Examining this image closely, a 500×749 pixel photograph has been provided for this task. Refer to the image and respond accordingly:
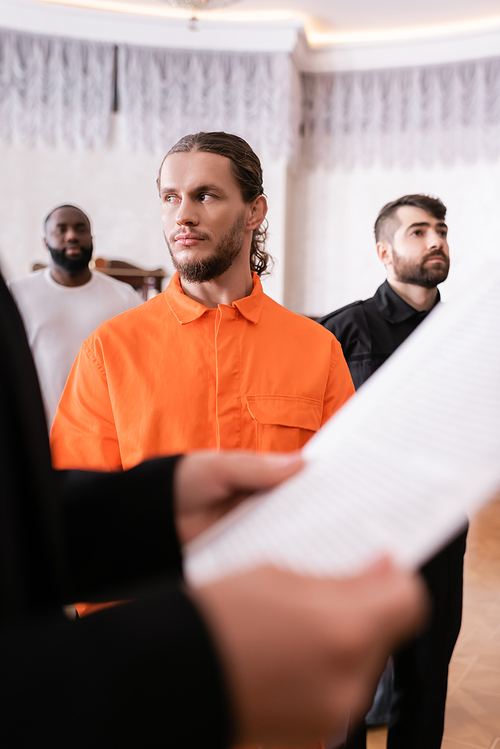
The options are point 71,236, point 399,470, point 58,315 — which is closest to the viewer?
point 399,470

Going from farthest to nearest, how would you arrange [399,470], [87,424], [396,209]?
[396,209] < [87,424] < [399,470]

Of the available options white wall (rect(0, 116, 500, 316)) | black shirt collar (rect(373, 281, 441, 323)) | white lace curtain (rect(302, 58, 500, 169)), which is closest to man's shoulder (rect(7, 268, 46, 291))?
black shirt collar (rect(373, 281, 441, 323))

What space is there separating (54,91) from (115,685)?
656 centimetres

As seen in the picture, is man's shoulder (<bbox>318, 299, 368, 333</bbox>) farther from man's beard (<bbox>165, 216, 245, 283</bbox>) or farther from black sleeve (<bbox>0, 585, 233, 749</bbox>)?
black sleeve (<bbox>0, 585, 233, 749</bbox>)

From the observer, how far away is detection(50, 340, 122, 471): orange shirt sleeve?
1.24 metres

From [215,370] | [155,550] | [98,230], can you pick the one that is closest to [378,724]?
[215,370]

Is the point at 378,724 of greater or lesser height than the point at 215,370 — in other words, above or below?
below

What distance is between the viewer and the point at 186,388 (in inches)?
51.1

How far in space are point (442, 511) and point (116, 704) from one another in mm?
231

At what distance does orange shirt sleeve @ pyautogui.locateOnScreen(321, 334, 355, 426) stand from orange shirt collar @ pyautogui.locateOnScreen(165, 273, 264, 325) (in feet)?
0.70

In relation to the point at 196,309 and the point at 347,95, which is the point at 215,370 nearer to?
the point at 196,309

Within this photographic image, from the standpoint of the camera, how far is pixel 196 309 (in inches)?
53.7

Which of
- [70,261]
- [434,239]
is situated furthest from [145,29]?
[434,239]

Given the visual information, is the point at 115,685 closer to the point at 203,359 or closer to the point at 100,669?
the point at 100,669
